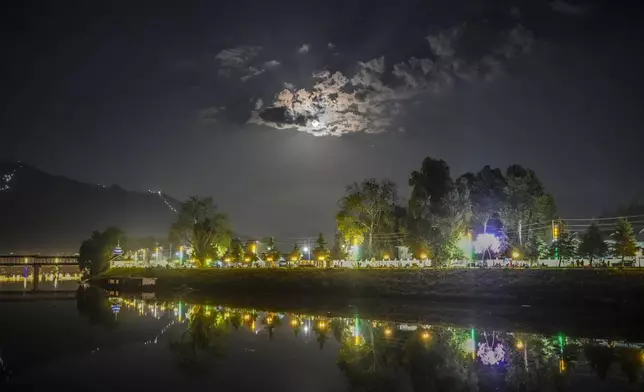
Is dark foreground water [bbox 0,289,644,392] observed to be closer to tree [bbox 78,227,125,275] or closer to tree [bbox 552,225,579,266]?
tree [bbox 552,225,579,266]

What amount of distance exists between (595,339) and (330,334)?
51.6 ft

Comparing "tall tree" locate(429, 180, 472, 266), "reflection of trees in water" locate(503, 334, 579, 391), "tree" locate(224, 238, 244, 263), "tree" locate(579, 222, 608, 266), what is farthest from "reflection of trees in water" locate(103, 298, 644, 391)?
"tree" locate(224, 238, 244, 263)

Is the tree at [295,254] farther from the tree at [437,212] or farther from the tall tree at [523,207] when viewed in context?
the tall tree at [523,207]

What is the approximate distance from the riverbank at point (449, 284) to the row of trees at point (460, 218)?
13237mm

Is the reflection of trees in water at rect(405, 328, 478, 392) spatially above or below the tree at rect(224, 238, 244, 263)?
below

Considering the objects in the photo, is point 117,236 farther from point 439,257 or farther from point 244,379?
point 244,379

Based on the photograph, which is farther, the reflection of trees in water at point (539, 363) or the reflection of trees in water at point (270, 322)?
the reflection of trees in water at point (270, 322)

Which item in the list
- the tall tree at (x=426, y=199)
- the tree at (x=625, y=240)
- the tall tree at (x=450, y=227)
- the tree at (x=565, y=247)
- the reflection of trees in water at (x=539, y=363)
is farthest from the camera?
the tall tree at (x=426, y=199)

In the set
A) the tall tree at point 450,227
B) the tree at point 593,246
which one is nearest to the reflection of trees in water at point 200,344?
the tall tree at point 450,227

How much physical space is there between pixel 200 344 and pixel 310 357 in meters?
8.34

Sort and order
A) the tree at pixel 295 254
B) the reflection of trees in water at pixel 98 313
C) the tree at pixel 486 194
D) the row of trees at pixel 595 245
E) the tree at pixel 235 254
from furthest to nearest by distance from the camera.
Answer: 1. the tree at pixel 295 254
2. the tree at pixel 235 254
3. the tree at pixel 486 194
4. the row of trees at pixel 595 245
5. the reflection of trees in water at pixel 98 313

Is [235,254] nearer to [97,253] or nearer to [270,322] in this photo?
[97,253]

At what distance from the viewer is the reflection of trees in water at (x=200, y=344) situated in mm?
26062

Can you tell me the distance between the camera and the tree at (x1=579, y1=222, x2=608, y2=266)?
6544 centimetres
